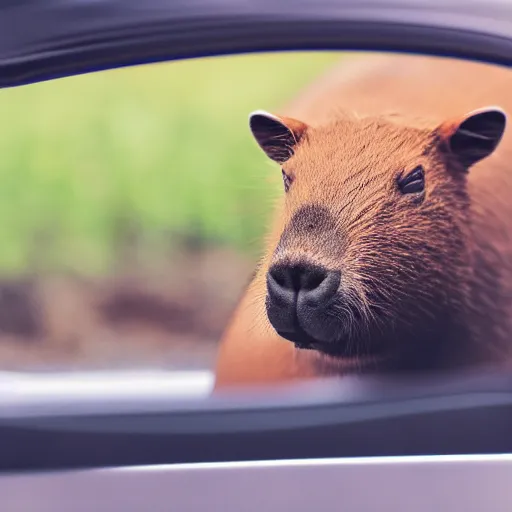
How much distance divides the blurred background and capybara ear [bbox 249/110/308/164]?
7 centimetres

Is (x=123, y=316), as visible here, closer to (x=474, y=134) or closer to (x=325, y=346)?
(x=325, y=346)

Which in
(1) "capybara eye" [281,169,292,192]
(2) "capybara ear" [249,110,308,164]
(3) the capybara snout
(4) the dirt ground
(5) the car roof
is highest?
(5) the car roof

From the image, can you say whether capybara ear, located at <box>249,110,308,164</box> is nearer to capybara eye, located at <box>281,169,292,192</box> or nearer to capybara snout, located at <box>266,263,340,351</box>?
capybara eye, located at <box>281,169,292,192</box>

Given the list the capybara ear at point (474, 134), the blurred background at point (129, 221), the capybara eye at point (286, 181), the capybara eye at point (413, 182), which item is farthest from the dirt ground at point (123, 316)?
the capybara ear at point (474, 134)

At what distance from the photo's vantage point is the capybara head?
1.34 metres

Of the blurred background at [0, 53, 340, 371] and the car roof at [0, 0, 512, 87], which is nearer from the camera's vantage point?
the car roof at [0, 0, 512, 87]

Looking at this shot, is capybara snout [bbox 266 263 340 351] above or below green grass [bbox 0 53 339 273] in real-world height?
below

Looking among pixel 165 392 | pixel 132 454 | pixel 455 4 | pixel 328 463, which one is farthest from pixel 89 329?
pixel 455 4

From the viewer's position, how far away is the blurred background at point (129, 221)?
63.2 inches

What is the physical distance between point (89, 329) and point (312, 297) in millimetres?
725

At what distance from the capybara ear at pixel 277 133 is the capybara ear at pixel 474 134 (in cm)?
26

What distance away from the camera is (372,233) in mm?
1392

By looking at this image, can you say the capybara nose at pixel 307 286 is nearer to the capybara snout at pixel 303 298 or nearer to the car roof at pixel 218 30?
the capybara snout at pixel 303 298

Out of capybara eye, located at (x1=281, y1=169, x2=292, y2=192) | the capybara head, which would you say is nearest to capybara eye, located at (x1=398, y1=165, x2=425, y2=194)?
the capybara head
